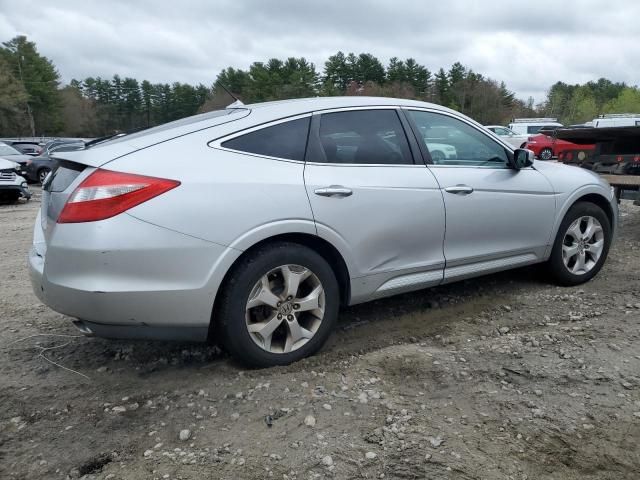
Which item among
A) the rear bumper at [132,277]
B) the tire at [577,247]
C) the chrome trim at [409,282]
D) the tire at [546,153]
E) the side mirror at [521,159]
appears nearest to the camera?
the rear bumper at [132,277]

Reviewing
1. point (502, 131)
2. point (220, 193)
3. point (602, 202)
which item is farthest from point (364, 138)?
point (502, 131)

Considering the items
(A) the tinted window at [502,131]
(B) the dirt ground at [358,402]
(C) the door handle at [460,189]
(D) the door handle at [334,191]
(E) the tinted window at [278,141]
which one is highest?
(A) the tinted window at [502,131]

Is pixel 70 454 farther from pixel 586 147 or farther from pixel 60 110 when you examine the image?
pixel 60 110

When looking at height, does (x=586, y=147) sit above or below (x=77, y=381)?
above

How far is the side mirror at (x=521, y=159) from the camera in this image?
421 centimetres

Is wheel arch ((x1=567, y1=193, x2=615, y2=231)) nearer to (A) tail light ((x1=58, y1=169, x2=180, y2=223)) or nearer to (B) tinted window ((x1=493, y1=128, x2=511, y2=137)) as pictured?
(A) tail light ((x1=58, y1=169, x2=180, y2=223))

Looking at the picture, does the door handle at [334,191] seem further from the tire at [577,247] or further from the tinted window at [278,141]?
the tire at [577,247]

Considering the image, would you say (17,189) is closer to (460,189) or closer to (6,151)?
(6,151)

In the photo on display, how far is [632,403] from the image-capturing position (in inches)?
109

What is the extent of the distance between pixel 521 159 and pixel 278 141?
2086 mm

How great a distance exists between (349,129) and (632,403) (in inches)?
88.7

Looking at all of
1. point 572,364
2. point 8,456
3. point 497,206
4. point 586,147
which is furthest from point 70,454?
point 586,147

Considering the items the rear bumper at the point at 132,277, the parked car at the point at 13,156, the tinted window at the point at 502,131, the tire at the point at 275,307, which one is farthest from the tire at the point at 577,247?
the tinted window at the point at 502,131

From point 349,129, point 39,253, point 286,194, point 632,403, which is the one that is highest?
point 349,129
